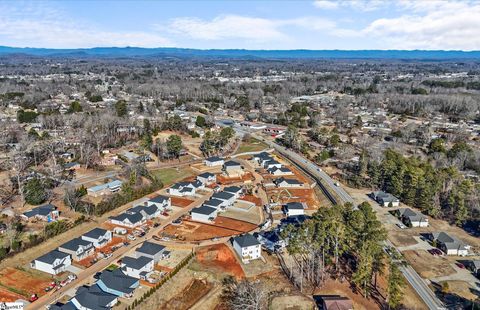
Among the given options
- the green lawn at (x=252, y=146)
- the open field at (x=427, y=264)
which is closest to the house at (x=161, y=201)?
the green lawn at (x=252, y=146)

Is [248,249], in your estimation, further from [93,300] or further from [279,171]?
[279,171]

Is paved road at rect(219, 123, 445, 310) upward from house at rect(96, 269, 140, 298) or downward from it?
downward

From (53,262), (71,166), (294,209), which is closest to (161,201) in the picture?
(53,262)

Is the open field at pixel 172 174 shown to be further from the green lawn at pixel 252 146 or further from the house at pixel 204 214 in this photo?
the green lawn at pixel 252 146

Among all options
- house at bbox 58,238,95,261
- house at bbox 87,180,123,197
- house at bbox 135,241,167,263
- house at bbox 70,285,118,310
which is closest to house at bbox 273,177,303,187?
house at bbox 87,180,123,197

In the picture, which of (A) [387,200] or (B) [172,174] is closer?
(A) [387,200]

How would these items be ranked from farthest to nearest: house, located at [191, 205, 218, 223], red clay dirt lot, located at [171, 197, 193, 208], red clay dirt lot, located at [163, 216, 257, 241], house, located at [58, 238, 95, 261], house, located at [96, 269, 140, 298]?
red clay dirt lot, located at [171, 197, 193, 208], house, located at [191, 205, 218, 223], red clay dirt lot, located at [163, 216, 257, 241], house, located at [58, 238, 95, 261], house, located at [96, 269, 140, 298]

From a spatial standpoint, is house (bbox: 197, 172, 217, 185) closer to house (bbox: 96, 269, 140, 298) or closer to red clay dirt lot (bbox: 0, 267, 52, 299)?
house (bbox: 96, 269, 140, 298)

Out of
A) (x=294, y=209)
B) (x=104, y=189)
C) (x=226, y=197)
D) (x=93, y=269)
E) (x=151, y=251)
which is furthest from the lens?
(x=104, y=189)
